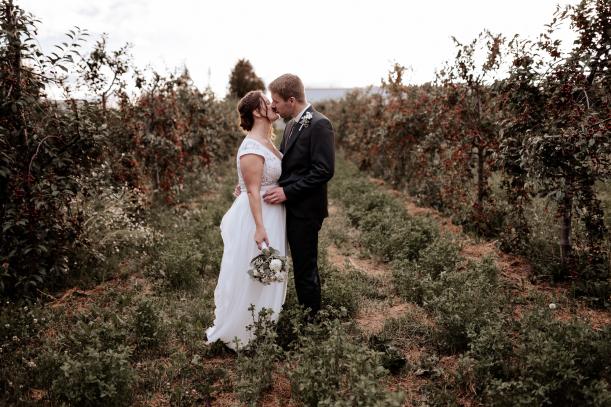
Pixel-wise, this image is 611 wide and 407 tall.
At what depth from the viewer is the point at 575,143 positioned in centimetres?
400

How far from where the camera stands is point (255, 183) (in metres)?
3.77

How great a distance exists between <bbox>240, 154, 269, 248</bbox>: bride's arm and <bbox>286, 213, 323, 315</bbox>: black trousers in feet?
0.92

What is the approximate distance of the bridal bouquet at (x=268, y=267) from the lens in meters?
3.58

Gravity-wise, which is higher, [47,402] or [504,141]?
[504,141]

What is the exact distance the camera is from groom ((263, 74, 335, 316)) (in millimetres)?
3662

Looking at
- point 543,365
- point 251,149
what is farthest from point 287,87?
point 543,365

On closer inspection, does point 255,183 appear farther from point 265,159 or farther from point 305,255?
point 305,255

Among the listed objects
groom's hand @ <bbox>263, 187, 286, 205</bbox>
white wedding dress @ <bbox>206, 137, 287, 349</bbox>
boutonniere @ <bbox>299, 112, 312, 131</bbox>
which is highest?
boutonniere @ <bbox>299, 112, 312, 131</bbox>

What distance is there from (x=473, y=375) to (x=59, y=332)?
11.8ft

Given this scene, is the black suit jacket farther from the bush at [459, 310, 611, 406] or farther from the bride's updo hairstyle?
the bush at [459, 310, 611, 406]

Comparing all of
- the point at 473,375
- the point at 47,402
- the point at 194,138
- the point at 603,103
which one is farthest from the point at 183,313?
the point at 194,138

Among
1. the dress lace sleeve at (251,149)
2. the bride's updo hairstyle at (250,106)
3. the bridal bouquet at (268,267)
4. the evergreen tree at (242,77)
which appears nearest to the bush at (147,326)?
the bridal bouquet at (268,267)

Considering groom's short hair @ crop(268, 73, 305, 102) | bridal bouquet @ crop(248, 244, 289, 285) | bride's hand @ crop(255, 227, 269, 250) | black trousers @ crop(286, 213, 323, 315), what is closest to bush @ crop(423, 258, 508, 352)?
black trousers @ crop(286, 213, 323, 315)

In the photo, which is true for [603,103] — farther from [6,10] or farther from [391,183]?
[391,183]
